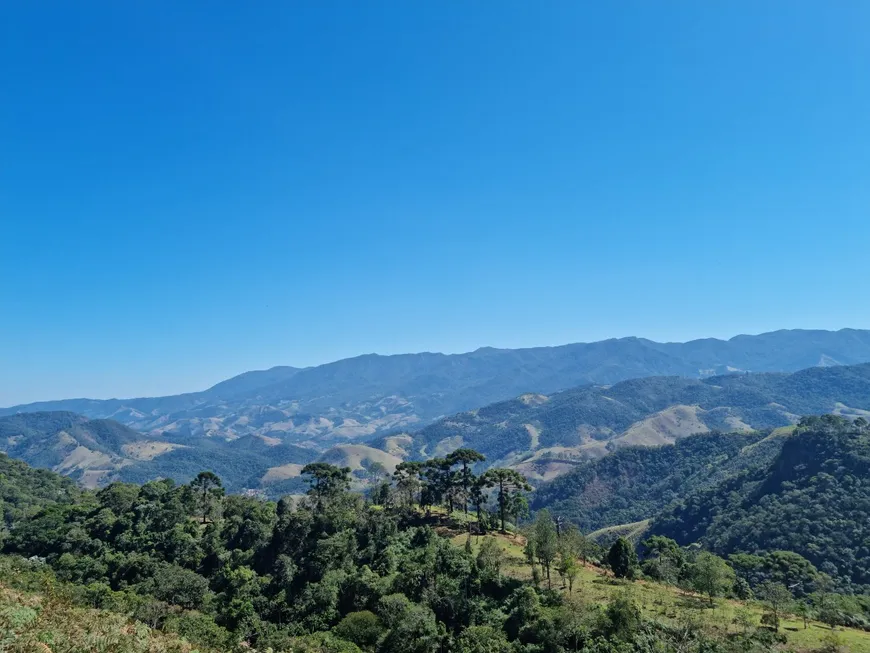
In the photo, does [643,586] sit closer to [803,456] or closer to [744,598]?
[744,598]

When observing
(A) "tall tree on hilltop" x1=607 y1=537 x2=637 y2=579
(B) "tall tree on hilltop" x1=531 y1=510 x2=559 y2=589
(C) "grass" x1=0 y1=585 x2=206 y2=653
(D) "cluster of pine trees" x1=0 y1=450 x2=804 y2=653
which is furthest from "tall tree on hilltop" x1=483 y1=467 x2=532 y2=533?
(C) "grass" x1=0 y1=585 x2=206 y2=653

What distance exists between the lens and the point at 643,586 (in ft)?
202

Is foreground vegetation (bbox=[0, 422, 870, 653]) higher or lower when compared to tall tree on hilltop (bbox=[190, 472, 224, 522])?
lower

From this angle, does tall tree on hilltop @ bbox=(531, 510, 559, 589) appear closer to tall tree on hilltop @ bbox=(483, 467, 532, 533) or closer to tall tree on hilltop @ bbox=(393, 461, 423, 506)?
tall tree on hilltop @ bbox=(483, 467, 532, 533)

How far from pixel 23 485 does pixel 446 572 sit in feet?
525

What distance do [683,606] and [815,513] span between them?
446 ft

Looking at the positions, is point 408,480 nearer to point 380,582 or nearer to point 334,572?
point 334,572

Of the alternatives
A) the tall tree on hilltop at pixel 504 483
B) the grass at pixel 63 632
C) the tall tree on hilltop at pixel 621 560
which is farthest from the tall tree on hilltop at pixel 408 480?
the grass at pixel 63 632

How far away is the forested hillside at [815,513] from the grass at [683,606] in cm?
9358

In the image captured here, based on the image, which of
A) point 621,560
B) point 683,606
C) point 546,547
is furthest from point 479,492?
point 683,606

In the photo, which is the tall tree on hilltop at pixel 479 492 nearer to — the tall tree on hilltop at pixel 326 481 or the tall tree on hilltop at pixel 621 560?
the tall tree on hilltop at pixel 621 560

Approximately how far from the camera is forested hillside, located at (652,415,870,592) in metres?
132

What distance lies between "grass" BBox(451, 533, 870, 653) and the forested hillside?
9358 cm

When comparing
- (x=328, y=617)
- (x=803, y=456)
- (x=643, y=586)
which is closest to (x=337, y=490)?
(x=328, y=617)
